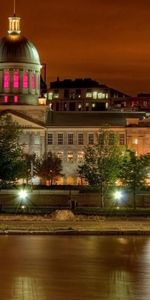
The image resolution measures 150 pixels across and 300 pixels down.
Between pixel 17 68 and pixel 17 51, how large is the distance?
10.0 feet

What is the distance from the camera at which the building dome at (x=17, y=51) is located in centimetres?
16188

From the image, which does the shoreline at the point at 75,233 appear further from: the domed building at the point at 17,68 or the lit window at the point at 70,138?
the lit window at the point at 70,138

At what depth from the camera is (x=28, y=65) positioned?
16262 centimetres

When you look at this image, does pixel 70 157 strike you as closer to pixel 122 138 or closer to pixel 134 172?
pixel 122 138

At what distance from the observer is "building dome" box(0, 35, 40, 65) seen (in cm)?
16188

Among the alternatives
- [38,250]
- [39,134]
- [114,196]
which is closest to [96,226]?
[38,250]

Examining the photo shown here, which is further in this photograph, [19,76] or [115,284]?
[19,76]

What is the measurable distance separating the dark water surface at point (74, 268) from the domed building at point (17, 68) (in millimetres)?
113834

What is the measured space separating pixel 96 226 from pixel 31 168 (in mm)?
75294

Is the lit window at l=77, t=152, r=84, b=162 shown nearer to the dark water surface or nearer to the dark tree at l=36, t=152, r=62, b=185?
the dark tree at l=36, t=152, r=62, b=185

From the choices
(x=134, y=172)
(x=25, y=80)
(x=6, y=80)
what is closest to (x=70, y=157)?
(x=25, y=80)

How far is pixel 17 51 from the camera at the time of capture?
161875 millimetres

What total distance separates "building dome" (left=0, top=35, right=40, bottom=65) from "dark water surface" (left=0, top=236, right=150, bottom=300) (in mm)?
113572

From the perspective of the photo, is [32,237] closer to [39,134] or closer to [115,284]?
[115,284]
